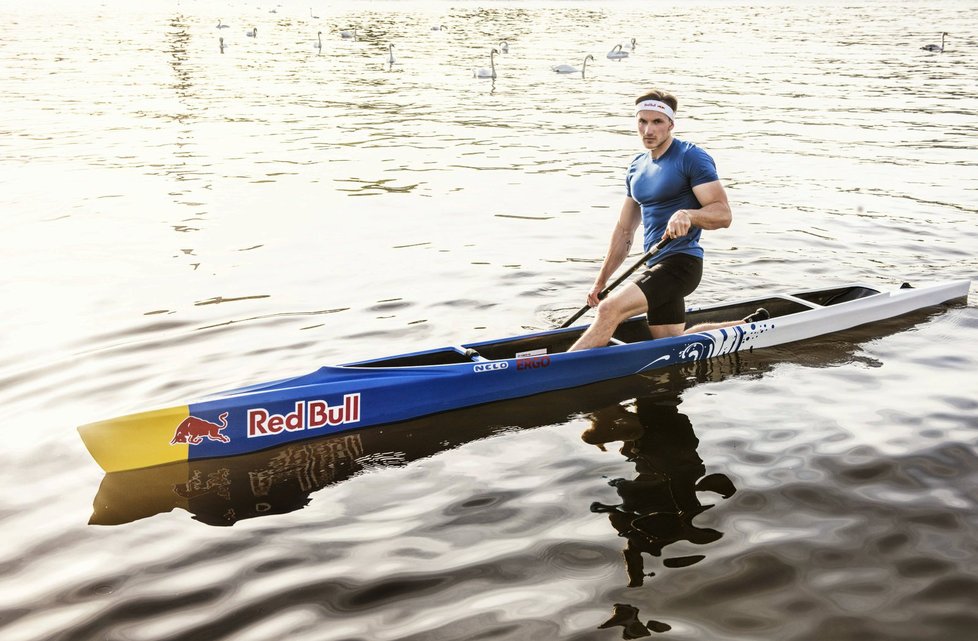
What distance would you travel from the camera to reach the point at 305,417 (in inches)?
285

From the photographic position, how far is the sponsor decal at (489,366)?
7.88 m

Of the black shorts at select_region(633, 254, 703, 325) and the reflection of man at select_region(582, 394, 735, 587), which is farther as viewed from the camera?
the black shorts at select_region(633, 254, 703, 325)

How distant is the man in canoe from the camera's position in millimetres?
8086

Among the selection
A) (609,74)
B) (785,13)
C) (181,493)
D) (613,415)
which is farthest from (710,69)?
(785,13)

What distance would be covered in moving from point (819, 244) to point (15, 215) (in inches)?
495

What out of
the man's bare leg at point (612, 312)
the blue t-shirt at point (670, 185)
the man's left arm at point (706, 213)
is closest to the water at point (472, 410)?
the man's bare leg at point (612, 312)

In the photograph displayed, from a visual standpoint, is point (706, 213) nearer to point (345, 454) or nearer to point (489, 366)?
point (489, 366)

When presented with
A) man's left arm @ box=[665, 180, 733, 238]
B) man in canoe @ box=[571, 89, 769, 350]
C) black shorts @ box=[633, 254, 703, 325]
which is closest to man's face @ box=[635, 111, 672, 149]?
man in canoe @ box=[571, 89, 769, 350]

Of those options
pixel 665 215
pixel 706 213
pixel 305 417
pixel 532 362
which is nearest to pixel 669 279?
pixel 665 215

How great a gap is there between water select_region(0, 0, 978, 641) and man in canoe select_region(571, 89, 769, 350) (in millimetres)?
619

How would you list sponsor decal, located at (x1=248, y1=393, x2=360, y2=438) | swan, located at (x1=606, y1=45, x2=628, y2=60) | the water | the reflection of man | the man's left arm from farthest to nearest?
swan, located at (x1=606, y1=45, x2=628, y2=60)
the man's left arm
sponsor decal, located at (x1=248, y1=393, x2=360, y2=438)
the reflection of man
the water

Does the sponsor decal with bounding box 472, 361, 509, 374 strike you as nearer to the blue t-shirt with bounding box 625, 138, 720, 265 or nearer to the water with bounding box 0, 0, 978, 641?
the water with bounding box 0, 0, 978, 641

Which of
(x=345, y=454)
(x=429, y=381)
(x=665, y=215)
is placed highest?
(x=665, y=215)

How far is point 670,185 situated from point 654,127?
1.78 ft
